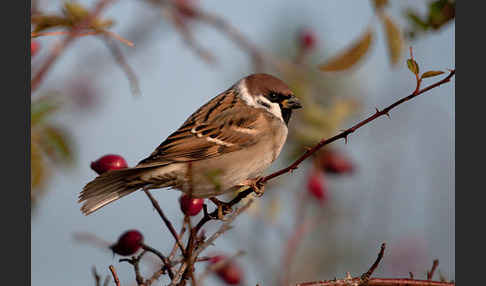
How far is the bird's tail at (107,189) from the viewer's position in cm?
197

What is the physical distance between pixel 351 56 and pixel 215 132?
1159mm

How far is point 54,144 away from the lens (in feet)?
6.47

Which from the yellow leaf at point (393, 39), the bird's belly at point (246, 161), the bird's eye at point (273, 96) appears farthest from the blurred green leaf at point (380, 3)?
the bird's eye at point (273, 96)

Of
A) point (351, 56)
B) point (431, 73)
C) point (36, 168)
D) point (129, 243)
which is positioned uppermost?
point (351, 56)

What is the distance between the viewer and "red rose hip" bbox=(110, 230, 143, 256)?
179 centimetres

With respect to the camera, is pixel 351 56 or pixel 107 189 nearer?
pixel 351 56

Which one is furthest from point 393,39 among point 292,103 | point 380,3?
point 292,103

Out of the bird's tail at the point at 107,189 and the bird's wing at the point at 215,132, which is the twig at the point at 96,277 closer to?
the bird's tail at the point at 107,189

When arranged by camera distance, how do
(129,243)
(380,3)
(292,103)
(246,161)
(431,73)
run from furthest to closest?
(292,103) < (246,161) < (380,3) < (129,243) < (431,73)

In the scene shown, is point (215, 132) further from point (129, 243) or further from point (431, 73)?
point (431, 73)

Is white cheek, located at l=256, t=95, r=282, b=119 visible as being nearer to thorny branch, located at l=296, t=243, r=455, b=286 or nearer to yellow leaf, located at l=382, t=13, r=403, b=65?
yellow leaf, located at l=382, t=13, r=403, b=65

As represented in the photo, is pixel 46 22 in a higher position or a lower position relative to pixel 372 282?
higher

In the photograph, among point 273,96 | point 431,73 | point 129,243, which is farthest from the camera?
point 273,96

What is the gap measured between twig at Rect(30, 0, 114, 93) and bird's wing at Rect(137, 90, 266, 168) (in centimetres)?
79
